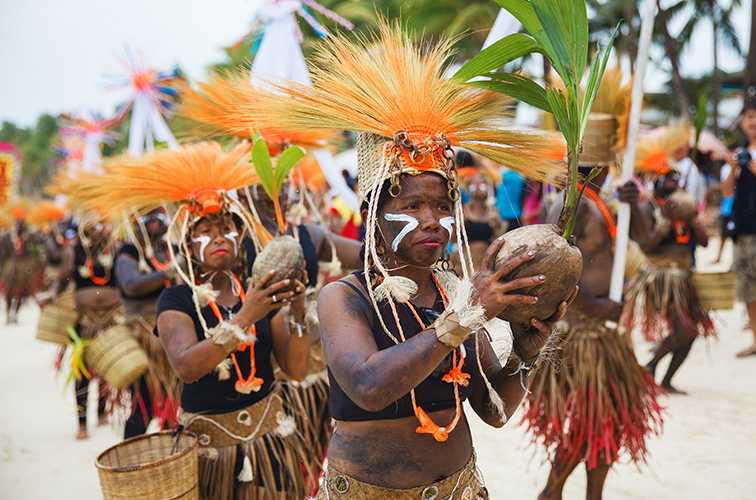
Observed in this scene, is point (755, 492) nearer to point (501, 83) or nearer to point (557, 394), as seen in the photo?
point (557, 394)

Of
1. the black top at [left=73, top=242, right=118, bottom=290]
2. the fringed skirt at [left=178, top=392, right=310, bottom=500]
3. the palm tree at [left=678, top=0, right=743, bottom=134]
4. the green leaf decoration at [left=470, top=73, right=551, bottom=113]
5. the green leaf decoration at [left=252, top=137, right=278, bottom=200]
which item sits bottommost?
the fringed skirt at [left=178, top=392, right=310, bottom=500]

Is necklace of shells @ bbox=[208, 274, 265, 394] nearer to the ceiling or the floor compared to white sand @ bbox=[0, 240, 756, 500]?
nearer to the ceiling

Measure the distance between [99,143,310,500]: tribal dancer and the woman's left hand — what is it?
4.17 feet

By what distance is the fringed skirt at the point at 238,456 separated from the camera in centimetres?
285

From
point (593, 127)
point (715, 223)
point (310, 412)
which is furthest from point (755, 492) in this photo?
point (715, 223)

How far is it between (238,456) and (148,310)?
2855mm

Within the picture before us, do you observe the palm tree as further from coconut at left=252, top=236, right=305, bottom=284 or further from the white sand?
coconut at left=252, top=236, right=305, bottom=284

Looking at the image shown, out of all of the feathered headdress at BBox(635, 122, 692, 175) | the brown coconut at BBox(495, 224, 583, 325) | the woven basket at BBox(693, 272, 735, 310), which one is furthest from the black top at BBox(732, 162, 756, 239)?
the brown coconut at BBox(495, 224, 583, 325)

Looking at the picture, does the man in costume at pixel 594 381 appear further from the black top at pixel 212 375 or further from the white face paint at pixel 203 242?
the white face paint at pixel 203 242

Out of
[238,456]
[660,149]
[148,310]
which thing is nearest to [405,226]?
[238,456]

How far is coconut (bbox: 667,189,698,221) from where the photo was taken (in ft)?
20.0

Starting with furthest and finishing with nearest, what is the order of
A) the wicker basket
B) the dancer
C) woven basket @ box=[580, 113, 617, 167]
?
the dancer → the wicker basket → woven basket @ box=[580, 113, 617, 167]

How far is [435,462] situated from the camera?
192 cm

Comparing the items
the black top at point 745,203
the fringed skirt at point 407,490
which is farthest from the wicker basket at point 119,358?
the black top at point 745,203
